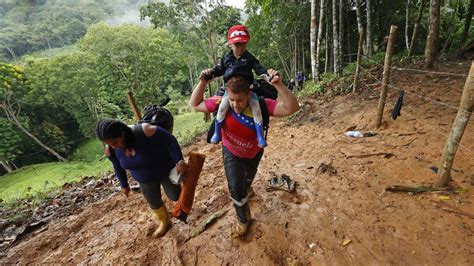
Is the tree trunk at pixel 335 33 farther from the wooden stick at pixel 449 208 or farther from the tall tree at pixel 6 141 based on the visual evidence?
the tall tree at pixel 6 141

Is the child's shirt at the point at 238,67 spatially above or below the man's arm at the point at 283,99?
above

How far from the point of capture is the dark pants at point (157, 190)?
9.83ft

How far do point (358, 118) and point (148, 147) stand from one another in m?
5.10

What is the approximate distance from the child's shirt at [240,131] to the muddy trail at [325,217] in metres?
1.09

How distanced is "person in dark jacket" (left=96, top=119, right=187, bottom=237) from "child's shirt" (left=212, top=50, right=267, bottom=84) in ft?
3.08

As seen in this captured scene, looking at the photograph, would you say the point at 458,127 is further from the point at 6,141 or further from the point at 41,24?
the point at 41,24

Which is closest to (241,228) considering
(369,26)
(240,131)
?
(240,131)

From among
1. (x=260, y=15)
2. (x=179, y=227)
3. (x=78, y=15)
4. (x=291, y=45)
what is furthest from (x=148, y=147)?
(x=78, y=15)

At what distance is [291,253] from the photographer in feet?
8.81

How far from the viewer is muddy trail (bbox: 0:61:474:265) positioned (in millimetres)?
2588

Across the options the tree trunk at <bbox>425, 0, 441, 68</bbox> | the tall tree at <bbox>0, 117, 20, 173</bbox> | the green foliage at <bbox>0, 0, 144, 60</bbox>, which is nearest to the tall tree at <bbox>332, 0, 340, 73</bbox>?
the tree trunk at <bbox>425, 0, 441, 68</bbox>

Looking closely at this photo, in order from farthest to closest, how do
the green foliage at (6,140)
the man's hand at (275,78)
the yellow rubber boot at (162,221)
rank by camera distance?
the green foliage at (6,140), the yellow rubber boot at (162,221), the man's hand at (275,78)

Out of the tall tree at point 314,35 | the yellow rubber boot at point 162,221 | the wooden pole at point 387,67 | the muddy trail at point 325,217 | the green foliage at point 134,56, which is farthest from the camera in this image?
the green foliage at point 134,56

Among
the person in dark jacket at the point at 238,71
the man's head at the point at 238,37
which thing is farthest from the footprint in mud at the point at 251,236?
the man's head at the point at 238,37
